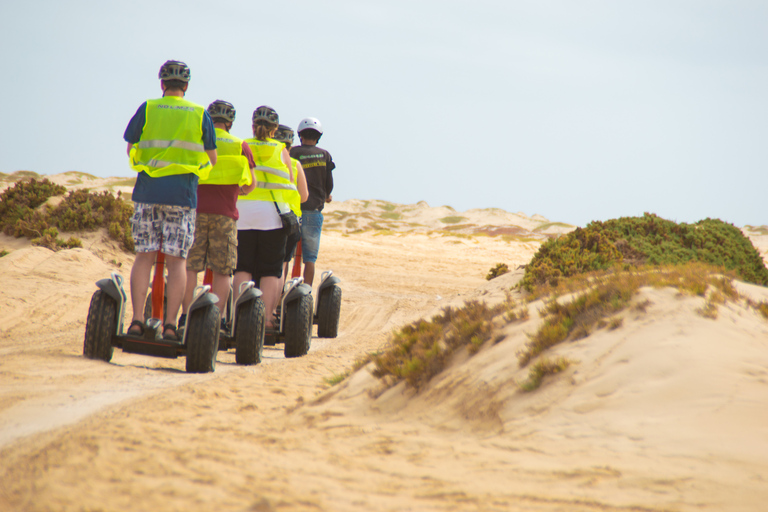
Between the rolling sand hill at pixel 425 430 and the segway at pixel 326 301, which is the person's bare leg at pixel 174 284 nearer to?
the rolling sand hill at pixel 425 430

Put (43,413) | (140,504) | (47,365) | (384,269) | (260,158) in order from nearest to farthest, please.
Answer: (140,504) → (43,413) → (47,365) → (260,158) → (384,269)

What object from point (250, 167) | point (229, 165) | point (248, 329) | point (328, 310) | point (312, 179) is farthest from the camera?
point (312, 179)

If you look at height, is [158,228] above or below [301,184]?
below

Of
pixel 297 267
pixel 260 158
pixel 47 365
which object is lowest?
pixel 47 365

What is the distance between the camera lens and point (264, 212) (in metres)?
5.70

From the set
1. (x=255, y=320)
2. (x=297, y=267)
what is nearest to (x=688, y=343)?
(x=255, y=320)

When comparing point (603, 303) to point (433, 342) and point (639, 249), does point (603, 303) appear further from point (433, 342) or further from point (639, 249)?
point (639, 249)

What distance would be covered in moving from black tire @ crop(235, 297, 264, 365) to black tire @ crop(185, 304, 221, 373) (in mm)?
522

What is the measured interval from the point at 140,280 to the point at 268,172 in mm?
1816

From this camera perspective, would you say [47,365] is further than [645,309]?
Yes

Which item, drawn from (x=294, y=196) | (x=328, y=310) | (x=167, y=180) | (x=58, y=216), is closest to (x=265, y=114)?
(x=294, y=196)

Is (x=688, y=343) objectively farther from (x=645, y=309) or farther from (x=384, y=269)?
(x=384, y=269)

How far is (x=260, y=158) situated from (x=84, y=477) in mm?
4111

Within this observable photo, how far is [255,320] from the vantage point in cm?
507
